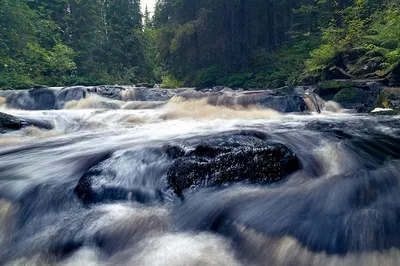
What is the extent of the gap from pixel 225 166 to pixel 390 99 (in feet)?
21.2

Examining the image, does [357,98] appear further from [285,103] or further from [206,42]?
[206,42]

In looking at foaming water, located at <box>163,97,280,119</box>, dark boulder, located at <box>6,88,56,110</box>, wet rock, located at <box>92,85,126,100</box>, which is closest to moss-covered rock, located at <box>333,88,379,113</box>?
foaming water, located at <box>163,97,280,119</box>

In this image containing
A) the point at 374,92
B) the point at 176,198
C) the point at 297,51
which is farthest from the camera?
the point at 297,51

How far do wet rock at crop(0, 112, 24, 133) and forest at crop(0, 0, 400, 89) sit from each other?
1115cm

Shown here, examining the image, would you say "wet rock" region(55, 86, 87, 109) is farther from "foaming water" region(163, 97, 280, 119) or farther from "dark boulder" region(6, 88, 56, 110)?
"foaming water" region(163, 97, 280, 119)

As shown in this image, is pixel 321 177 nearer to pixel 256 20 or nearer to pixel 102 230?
pixel 102 230

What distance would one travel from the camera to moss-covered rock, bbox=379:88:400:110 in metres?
7.79

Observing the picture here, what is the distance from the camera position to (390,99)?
8.02m

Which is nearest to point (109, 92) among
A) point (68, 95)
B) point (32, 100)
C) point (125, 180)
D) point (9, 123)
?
point (68, 95)

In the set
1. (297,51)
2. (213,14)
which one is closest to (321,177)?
(297,51)

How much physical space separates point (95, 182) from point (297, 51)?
20.6 metres

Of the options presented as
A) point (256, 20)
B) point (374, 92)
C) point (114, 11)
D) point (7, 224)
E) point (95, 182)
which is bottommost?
point (7, 224)

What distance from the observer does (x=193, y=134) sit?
6.25m

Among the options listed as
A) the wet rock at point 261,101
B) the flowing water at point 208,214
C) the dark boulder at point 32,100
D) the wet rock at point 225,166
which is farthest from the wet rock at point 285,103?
the dark boulder at point 32,100
